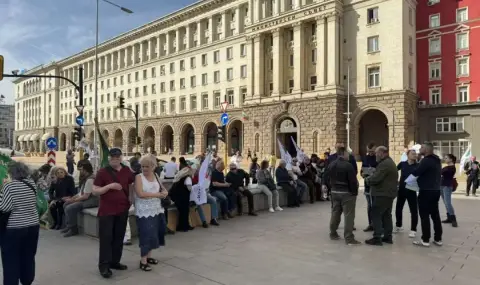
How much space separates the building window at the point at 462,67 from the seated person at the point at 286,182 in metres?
33.7

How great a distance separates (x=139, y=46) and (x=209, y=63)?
60.3 ft

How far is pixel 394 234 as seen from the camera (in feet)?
28.1

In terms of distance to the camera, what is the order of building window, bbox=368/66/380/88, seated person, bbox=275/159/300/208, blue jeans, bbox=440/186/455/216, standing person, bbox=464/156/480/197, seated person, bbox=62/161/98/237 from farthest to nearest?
building window, bbox=368/66/380/88 < standing person, bbox=464/156/480/197 < seated person, bbox=275/159/300/208 < blue jeans, bbox=440/186/455/216 < seated person, bbox=62/161/98/237

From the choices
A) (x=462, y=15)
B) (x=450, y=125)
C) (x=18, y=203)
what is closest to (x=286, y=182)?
(x=18, y=203)

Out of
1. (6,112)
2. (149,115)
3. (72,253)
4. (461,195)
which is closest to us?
(72,253)

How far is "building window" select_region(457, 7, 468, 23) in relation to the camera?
37688mm

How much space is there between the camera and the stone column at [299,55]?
40469 mm

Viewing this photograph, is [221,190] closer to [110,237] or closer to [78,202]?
[78,202]

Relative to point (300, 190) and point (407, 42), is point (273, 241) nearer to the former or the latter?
point (300, 190)

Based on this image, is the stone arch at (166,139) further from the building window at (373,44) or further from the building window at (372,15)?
the building window at (372,15)

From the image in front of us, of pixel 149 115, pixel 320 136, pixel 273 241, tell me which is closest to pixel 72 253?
pixel 273 241

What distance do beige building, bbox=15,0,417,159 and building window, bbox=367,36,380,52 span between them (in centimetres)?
10

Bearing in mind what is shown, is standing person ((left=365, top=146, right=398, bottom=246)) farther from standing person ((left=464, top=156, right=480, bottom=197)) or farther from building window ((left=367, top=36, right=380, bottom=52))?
building window ((left=367, top=36, right=380, bottom=52))

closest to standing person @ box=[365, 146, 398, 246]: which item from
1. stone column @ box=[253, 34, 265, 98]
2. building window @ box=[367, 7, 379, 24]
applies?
building window @ box=[367, 7, 379, 24]
